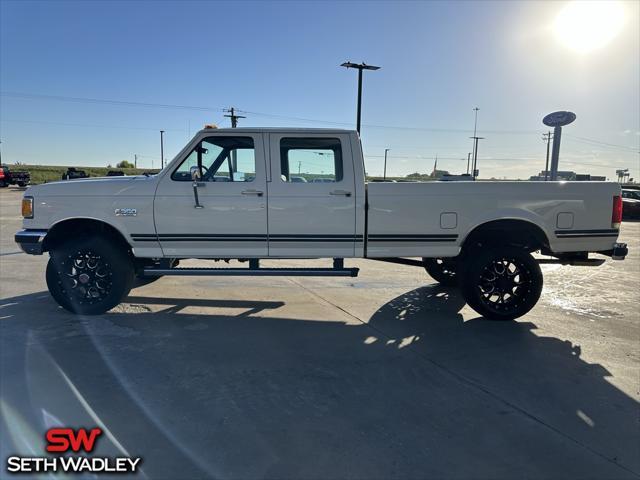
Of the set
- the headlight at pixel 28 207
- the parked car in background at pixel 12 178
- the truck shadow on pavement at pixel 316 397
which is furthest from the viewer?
the parked car in background at pixel 12 178

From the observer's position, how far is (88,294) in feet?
17.5

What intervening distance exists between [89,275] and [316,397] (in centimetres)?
338

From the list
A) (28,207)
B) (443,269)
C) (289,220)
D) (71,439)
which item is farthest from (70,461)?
(443,269)

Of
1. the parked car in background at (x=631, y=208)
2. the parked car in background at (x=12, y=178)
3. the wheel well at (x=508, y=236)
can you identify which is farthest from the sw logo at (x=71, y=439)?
the parked car in background at (x=12, y=178)

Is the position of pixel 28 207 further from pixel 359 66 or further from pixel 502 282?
pixel 359 66

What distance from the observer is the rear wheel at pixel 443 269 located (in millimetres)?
6293

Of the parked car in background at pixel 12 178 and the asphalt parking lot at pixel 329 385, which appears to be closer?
the asphalt parking lot at pixel 329 385

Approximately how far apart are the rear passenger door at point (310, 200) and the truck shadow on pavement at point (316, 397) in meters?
0.92

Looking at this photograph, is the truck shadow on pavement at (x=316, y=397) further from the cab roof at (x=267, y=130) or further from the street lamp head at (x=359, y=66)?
the street lamp head at (x=359, y=66)

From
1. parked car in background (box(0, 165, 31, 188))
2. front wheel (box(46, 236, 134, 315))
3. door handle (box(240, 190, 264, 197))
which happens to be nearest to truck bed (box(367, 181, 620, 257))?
door handle (box(240, 190, 264, 197))

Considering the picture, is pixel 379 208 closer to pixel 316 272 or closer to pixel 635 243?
pixel 316 272

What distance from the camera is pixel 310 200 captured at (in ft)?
17.4

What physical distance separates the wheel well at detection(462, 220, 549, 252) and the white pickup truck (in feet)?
0.04

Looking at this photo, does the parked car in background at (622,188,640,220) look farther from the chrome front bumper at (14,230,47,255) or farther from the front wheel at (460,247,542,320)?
the chrome front bumper at (14,230,47,255)
